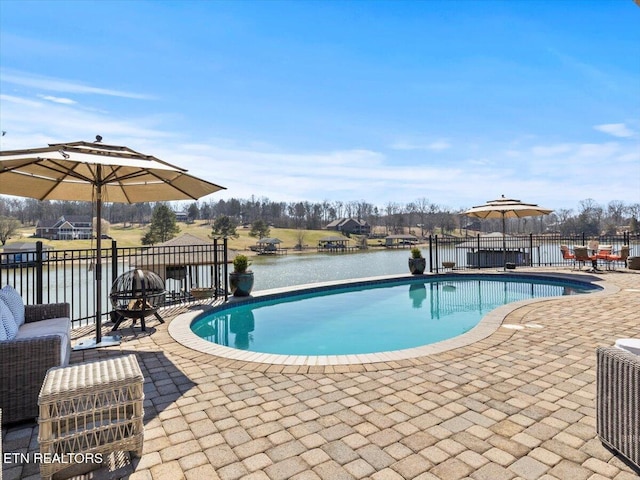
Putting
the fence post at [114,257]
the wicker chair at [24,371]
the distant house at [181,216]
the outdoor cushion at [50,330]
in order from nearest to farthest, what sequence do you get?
the wicker chair at [24,371], the outdoor cushion at [50,330], the fence post at [114,257], the distant house at [181,216]

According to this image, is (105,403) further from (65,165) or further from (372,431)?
(65,165)

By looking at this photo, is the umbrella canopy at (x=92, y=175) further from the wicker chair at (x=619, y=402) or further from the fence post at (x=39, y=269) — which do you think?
the wicker chair at (x=619, y=402)

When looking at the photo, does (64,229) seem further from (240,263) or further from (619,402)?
(619,402)

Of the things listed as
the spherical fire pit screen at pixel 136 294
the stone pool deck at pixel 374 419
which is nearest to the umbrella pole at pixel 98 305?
the stone pool deck at pixel 374 419

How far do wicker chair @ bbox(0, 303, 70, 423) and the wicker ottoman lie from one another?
1.98 ft

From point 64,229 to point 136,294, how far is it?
78.5m

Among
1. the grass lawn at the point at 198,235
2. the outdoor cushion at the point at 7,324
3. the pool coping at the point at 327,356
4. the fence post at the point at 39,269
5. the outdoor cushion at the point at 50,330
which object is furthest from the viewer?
the grass lawn at the point at 198,235

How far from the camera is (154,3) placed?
6941 mm

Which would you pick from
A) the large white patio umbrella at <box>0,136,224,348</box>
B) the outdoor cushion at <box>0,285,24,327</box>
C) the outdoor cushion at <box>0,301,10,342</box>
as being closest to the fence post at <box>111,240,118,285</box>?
the large white patio umbrella at <box>0,136,224,348</box>

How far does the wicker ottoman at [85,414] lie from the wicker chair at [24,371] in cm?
60

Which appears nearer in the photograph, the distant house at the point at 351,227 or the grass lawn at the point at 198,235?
the grass lawn at the point at 198,235

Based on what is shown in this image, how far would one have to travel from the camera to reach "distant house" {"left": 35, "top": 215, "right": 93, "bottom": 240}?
220ft

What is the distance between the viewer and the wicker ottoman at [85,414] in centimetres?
204

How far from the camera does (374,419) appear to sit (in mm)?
2721
